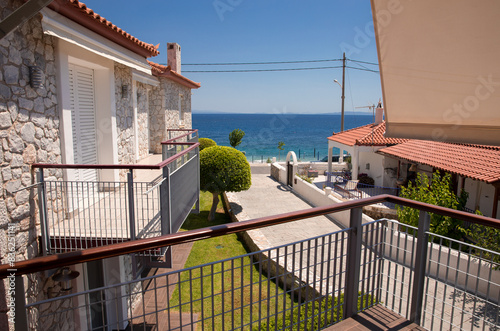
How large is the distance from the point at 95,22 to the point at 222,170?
8.82 metres

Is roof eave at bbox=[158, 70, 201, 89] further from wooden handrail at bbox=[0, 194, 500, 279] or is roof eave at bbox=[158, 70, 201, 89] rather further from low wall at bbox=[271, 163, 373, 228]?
wooden handrail at bbox=[0, 194, 500, 279]

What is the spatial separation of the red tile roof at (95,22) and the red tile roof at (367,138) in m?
14.4

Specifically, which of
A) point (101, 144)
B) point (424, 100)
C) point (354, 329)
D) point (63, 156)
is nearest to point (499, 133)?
point (424, 100)

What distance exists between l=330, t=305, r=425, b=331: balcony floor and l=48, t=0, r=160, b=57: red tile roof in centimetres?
525

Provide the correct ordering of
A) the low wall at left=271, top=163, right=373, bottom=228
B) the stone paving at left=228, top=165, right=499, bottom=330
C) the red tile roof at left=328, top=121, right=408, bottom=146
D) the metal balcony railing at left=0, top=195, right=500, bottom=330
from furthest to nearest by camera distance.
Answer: the red tile roof at left=328, top=121, right=408, bottom=146
the low wall at left=271, top=163, right=373, bottom=228
the stone paving at left=228, top=165, right=499, bottom=330
the metal balcony railing at left=0, top=195, right=500, bottom=330

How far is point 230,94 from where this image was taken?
10831 centimetres

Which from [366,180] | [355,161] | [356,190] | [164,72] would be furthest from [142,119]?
[366,180]

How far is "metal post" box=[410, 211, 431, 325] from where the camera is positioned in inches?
120

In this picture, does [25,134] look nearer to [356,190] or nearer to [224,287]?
[224,287]

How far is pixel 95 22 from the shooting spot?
18.8 ft

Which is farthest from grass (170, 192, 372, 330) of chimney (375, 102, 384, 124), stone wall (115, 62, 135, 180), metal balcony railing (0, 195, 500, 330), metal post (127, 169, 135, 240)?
chimney (375, 102, 384, 124)

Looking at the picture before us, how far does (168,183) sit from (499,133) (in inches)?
176

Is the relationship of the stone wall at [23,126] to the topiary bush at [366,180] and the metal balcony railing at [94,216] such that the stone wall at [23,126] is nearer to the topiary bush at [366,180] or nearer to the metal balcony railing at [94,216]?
the metal balcony railing at [94,216]

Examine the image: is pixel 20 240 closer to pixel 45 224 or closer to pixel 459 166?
pixel 45 224
